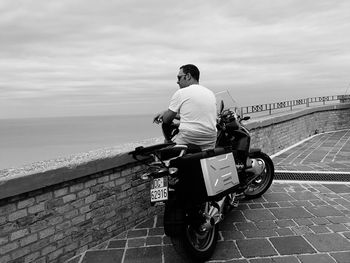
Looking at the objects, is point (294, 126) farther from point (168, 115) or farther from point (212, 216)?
point (212, 216)

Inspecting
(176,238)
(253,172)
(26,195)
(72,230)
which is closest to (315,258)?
(176,238)

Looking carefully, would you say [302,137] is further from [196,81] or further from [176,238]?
[176,238]

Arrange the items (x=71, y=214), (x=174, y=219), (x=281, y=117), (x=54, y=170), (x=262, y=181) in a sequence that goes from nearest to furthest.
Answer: (x=174, y=219) → (x=54, y=170) → (x=71, y=214) → (x=262, y=181) → (x=281, y=117)

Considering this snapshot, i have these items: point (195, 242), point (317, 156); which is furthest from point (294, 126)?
point (195, 242)

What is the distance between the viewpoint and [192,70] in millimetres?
3963

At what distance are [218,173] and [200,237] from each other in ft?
2.31

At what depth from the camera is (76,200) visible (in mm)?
3525

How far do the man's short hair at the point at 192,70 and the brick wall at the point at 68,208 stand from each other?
1257 mm

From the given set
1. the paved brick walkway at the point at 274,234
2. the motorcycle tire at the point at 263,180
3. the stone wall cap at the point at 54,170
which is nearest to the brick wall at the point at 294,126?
the motorcycle tire at the point at 263,180

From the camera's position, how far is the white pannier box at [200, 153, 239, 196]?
3.09 meters

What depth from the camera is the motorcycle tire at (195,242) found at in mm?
3143

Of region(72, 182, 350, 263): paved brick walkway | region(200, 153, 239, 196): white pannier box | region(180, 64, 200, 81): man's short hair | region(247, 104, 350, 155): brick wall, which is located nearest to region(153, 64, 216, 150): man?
region(180, 64, 200, 81): man's short hair

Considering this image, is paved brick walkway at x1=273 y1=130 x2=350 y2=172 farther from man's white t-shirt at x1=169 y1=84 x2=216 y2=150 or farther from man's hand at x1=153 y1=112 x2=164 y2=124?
man's hand at x1=153 y1=112 x2=164 y2=124

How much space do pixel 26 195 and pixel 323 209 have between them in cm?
378
